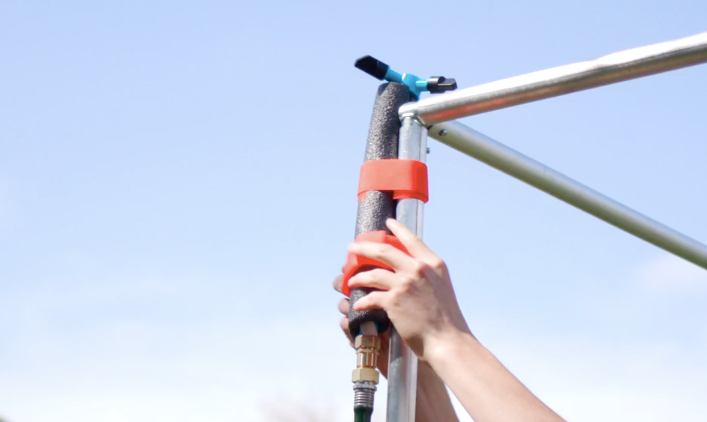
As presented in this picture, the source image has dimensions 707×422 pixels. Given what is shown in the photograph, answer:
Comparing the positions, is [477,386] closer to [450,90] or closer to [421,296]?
[421,296]

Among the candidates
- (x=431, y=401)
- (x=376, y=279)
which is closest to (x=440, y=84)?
(x=376, y=279)

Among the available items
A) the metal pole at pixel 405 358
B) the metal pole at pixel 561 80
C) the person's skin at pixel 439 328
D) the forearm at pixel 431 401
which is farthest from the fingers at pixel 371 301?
the forearm at pixel 431 401

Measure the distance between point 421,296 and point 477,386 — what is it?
28 cm

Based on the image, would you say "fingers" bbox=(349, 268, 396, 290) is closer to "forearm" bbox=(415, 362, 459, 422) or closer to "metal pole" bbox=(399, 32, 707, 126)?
"metal pole" bbox=(399, 32, 707, 126)

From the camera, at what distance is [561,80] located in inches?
103

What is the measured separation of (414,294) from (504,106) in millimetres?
674

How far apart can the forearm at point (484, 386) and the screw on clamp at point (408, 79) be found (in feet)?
2.75

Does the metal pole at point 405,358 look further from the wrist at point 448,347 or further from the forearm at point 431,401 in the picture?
the forearm at point 431,401

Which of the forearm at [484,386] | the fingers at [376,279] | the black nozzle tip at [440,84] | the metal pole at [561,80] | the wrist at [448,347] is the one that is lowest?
the forearm at [484,386]

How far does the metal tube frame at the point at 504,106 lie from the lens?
2500mm

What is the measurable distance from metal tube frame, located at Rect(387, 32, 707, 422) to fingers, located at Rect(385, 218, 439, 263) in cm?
7

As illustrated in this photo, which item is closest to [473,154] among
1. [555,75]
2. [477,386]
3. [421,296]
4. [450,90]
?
[450,90]

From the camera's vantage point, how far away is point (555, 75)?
2.63 meters

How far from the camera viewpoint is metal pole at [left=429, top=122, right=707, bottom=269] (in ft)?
9.66
